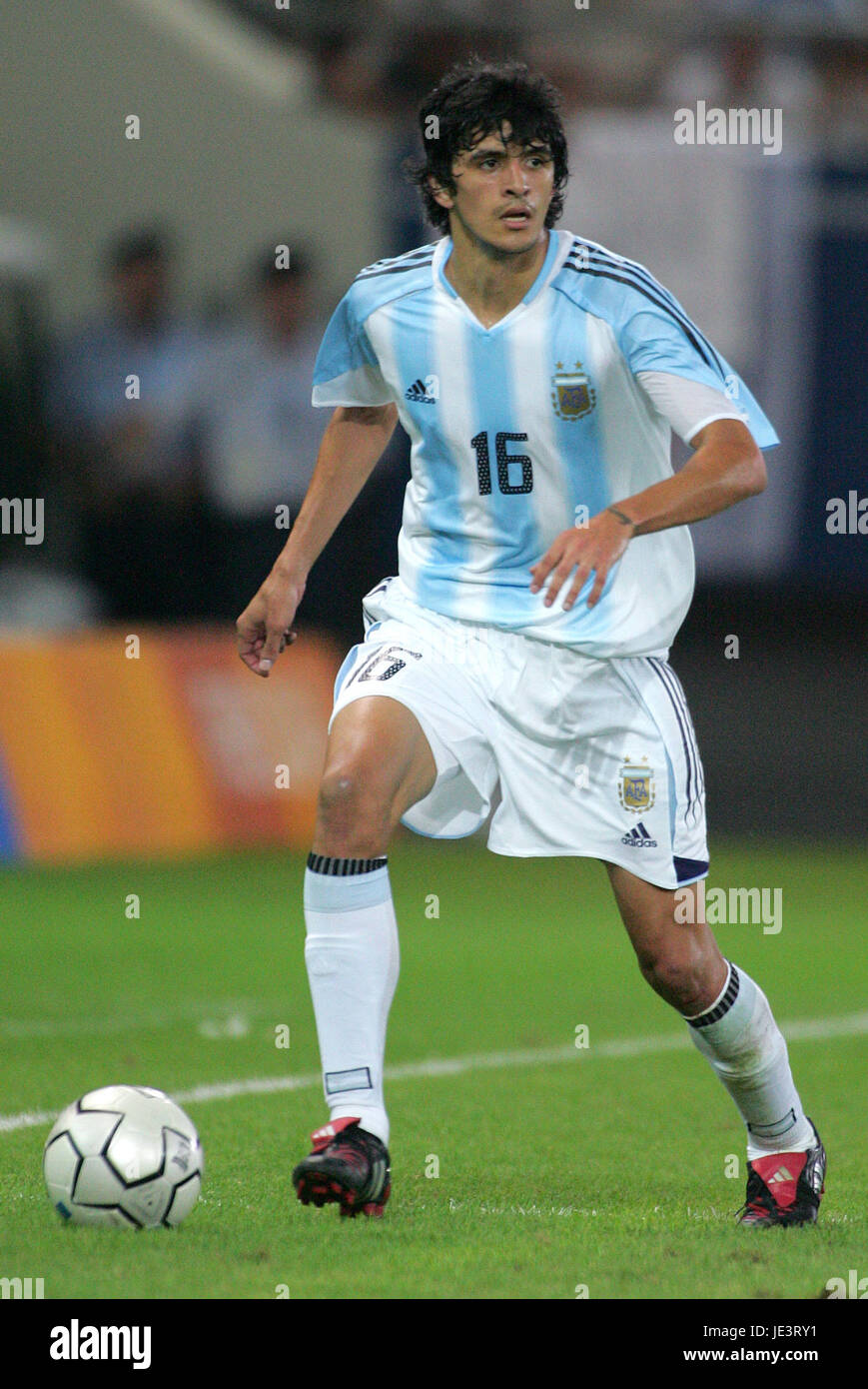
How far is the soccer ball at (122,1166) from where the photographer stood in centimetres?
455

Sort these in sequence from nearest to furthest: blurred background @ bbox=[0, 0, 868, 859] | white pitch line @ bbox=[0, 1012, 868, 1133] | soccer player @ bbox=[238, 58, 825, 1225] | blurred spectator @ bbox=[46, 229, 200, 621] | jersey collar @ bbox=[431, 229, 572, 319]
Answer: soccer player @ bbox=[238, 58, 825, 1225], jersey collar @ bbox=[431, 229, 572, 319], white pitch line @ bbox=[0, 1012, 868, 1133], blurred background @ bbox=[0, 0, 868, 859], blurred spectator @ bbox=[46, 229, 200, 621]

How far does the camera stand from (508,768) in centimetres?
519

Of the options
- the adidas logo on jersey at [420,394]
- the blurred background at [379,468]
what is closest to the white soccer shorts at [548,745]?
the adidas logo on jersey at [420,394]

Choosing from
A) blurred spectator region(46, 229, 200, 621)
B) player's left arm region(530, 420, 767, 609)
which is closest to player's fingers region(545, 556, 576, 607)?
player's left arm region(530, 420, 767, 609)

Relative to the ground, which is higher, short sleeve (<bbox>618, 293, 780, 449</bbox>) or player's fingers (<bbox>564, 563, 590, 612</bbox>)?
short sleeve (<bbox>618, 293, 780, 449</bbox>)

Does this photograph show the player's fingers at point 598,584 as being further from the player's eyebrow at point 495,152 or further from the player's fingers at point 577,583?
the player's eyebrow at point 495,152

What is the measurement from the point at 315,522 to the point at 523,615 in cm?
58

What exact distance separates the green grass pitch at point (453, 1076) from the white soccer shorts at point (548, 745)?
0.82m

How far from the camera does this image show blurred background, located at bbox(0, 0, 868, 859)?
12.5 meters

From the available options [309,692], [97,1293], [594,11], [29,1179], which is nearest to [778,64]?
[594,11]

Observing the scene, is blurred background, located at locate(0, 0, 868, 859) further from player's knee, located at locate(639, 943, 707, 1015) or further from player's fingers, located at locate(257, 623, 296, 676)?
player's knee, located at locate(639, 943, 707, 1015)

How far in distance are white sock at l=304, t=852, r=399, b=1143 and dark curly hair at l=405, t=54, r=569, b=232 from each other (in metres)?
1.60
